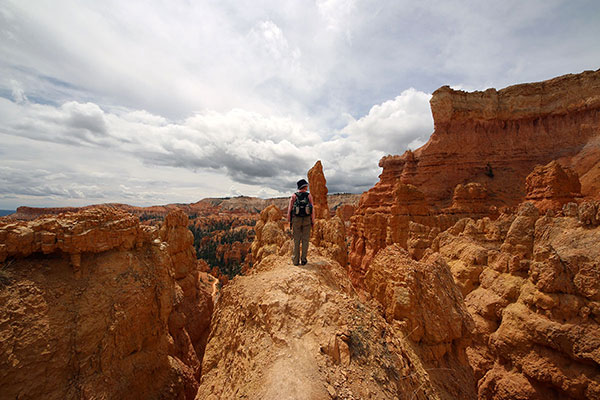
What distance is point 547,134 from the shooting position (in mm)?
31312

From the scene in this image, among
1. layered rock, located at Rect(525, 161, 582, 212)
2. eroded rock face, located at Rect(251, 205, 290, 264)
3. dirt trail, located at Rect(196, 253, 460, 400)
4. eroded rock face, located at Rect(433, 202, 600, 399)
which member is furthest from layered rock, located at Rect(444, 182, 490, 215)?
dirt trail, located at Rect(196, 253, 460, 400)

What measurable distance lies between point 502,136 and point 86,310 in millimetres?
45324

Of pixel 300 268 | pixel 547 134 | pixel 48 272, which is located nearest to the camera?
pixel 300 268

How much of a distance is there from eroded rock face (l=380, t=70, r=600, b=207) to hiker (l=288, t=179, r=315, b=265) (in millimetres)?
30234

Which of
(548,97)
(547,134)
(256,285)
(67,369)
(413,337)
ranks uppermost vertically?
(548,97)

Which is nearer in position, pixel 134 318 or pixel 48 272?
pixel 48 272

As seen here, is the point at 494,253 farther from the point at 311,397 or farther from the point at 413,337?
the point at 311,397

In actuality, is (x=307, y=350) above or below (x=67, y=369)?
above

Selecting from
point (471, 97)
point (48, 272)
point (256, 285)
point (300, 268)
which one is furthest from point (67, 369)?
point (471, 97)

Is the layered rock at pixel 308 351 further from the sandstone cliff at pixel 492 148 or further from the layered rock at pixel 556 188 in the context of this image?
the layered rock at pixel 556 188

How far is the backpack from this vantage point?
16.4ft

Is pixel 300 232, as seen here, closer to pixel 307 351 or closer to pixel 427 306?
pixel 307 351

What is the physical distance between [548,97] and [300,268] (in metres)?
46.0

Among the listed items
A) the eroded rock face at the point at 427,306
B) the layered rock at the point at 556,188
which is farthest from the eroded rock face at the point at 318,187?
the eroded rock face at the point at 427,306
